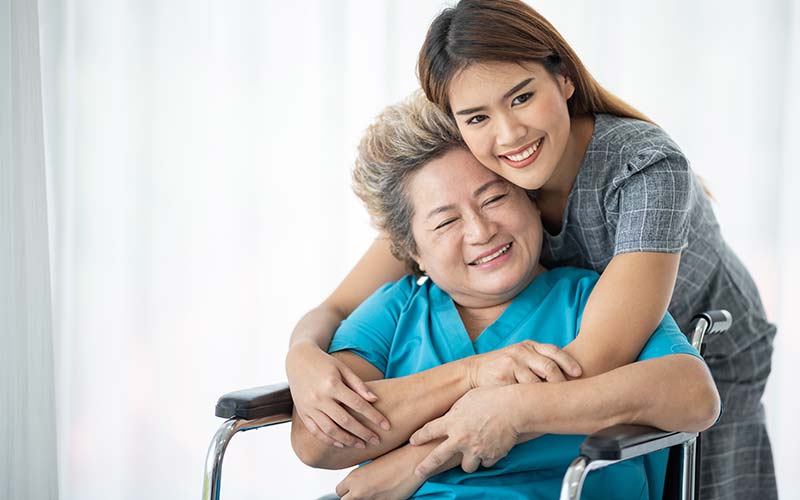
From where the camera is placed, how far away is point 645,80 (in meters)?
2.93

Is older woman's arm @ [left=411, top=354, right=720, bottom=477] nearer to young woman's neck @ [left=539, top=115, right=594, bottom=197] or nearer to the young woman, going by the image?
the young woman

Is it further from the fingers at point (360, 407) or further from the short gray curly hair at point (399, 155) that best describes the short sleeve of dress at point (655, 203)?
the fingers at point (360, 407)

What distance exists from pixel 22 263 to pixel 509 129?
1.94m

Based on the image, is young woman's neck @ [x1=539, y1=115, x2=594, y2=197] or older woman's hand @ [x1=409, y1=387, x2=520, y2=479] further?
young woman's neck @ [x1=539, y1=115, x2=594, y2=197]

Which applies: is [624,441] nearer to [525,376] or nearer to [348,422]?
[525,376]

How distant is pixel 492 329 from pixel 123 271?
201 cm

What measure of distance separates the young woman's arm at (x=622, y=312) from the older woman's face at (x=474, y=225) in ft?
0.75

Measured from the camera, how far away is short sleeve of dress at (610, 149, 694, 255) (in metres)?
1.60

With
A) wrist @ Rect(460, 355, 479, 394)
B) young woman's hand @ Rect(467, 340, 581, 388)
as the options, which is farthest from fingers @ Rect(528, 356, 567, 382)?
wrist @ Rect(460, 355, 479, 394)

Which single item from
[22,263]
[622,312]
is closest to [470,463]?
[622,312]

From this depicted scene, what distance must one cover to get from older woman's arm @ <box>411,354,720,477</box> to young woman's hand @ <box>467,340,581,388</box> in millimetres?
31

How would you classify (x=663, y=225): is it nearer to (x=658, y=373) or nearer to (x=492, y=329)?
(x=658, y=373)

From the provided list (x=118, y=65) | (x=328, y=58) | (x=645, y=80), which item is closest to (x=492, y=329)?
(x=645, y=80)

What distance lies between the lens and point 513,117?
1660 mm
